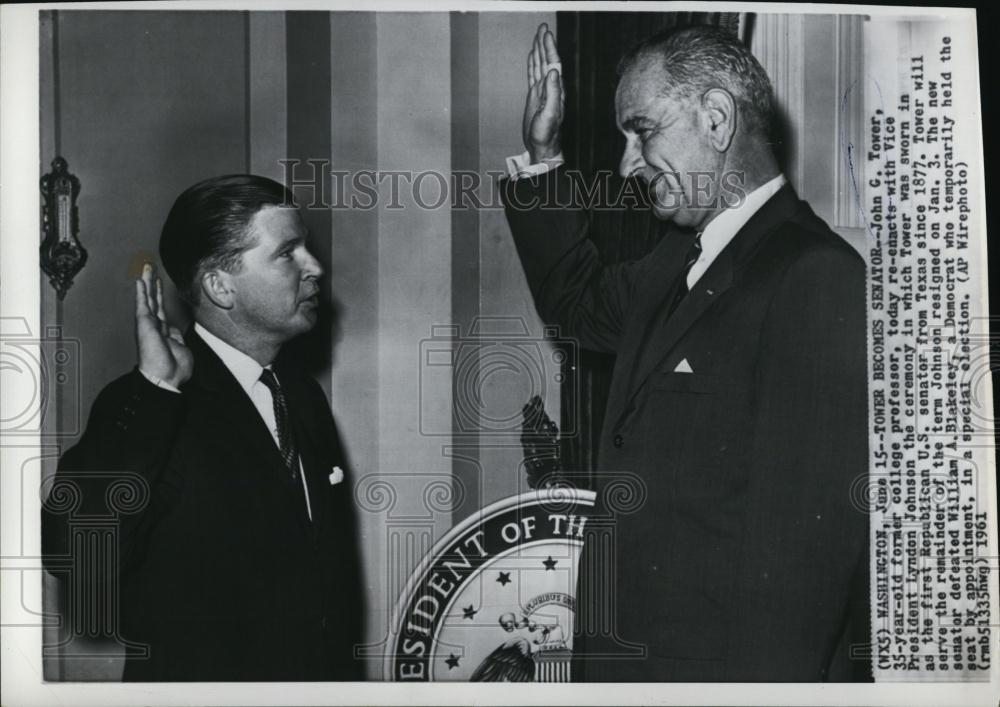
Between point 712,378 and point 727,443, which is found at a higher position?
point 712,378

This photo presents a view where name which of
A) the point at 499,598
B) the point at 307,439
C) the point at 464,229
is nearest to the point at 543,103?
the point at 464,229

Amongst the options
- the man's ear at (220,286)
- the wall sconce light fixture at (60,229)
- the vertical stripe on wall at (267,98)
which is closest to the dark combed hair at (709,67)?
the vertical stripe on wall at (267,98)

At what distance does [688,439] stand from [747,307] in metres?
0.37

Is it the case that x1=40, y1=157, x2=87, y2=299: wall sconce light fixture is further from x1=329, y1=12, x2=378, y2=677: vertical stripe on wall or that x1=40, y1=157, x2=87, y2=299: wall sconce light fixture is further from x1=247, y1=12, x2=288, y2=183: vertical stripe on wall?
x1=329, y1=12, x2=378, y2=677: vertical stripe on wall

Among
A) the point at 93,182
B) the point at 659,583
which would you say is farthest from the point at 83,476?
the point at 659,583

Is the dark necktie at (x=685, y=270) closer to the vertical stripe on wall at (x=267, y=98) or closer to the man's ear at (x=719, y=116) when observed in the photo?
the man's ear at (x=719, y=116)

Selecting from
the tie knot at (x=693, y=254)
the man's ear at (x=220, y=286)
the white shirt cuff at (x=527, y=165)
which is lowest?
the man's ear at (x=220, y=286)

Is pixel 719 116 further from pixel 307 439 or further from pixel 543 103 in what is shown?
pixel 307 439

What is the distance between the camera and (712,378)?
2295 millimetres

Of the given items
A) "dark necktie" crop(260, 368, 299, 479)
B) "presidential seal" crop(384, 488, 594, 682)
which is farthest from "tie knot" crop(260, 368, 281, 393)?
"presidential seal" crop(384, 488, 594, 682)

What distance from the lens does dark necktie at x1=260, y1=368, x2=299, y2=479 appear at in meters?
2.34

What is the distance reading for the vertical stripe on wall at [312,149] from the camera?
2.35m

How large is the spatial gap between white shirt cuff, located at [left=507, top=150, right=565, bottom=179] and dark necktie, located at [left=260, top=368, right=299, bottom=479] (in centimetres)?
82

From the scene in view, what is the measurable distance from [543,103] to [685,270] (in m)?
0.57
